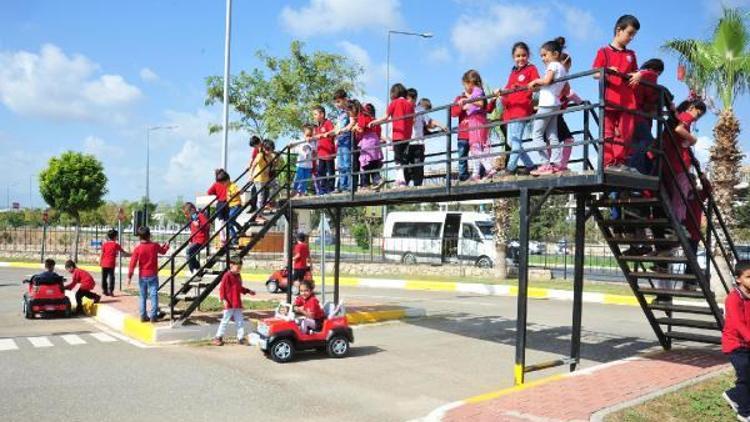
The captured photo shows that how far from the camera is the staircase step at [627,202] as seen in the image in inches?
316

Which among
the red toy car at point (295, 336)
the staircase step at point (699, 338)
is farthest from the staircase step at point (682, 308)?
the red toy car at point (295, 336)

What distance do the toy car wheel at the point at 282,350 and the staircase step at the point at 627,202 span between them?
478 centimetres

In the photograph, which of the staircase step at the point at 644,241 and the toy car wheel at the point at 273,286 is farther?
the toy car wheel at the point at 273,286

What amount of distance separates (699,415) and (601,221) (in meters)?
3.14

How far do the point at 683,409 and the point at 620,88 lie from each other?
348 centimetres

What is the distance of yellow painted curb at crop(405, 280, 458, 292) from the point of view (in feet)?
74.3

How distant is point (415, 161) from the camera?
10.7 meters

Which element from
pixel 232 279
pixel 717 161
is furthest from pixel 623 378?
pixel 717 161

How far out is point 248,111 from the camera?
1009 inches

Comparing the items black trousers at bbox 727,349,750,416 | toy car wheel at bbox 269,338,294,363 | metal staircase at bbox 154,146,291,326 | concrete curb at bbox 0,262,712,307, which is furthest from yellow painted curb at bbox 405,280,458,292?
black trousers at bbox 727,349,750,416

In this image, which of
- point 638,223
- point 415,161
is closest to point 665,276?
point 638,223

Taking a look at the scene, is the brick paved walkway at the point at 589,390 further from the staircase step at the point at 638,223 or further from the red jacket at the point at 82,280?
the red jacket at the point at 82,280

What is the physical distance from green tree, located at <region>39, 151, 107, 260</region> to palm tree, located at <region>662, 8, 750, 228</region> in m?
26.5

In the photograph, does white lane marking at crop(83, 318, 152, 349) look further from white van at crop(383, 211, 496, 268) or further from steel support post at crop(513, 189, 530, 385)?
white van at crop(383, 211, 496, 268)
